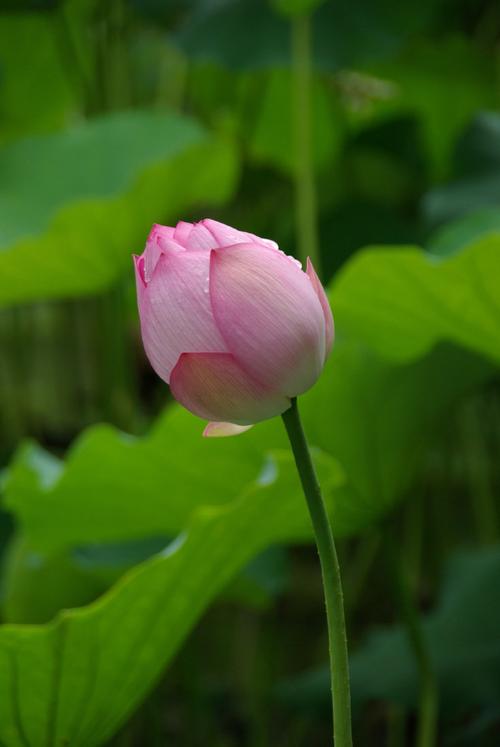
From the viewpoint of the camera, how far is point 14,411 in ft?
5.40

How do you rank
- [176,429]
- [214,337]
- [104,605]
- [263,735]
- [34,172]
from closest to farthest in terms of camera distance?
1. [214,337]
2. [104,605]
3. [176,429]
4. [263,735]
5. [34,172]

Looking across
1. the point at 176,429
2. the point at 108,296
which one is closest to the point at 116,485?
the point at 176,429

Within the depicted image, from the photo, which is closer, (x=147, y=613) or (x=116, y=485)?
(x=147, y=613)

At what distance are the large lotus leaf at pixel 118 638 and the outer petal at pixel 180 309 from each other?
20cm

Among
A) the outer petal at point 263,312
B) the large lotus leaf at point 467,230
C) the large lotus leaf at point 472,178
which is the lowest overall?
the large lotus leaf at point 472,178

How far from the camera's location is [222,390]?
29cm

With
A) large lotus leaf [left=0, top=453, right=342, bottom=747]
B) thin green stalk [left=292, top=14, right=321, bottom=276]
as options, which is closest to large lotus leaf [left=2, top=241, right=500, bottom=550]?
large lotus leaf [left=0, top=453, right=342, bottom=747]

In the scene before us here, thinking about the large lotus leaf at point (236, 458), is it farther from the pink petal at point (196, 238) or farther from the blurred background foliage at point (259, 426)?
the pink petal at point (196, 238)

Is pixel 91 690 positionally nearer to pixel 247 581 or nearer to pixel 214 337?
pixel 214 337

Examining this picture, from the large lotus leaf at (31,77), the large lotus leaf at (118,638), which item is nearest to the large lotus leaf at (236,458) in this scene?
the large lotus leaf at (118,638)

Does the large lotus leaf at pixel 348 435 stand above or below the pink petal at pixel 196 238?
below

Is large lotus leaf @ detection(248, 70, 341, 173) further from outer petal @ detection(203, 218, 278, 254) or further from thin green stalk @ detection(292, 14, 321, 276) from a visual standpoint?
outer petal @ detection(203, 218, 278, 254)

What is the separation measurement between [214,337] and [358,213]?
1.03 m

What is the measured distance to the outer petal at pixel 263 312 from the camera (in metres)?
0.28
